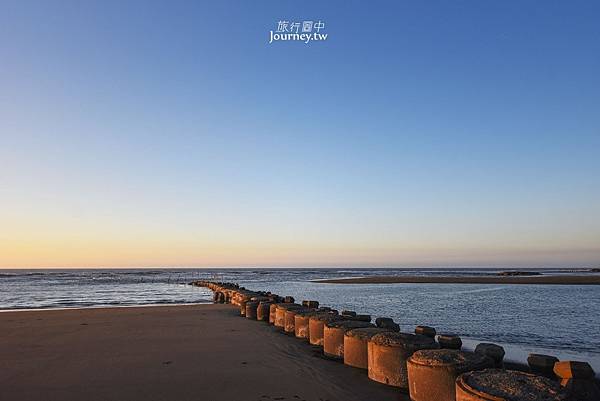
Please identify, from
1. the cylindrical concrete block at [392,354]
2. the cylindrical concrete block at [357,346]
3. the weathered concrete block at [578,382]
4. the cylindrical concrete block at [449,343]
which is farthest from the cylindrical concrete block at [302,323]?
the weathered concrete block at [578,382]

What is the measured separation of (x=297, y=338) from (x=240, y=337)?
4.34 feet

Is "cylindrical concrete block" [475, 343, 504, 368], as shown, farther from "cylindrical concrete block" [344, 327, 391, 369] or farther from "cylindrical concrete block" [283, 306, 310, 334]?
"cylindrical concrete block" [283, 306, 310, 334]

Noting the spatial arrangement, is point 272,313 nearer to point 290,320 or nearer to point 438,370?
point 290,320

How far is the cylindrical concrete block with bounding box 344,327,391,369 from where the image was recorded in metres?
7.54

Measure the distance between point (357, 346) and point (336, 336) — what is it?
3.12ft

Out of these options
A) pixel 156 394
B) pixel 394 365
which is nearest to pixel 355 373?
pixel 394 365

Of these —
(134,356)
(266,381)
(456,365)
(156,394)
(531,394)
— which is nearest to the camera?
(531,394)

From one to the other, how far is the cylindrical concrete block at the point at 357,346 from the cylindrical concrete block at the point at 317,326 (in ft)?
4.91

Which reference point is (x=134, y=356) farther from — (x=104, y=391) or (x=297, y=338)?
(x=297, y=338)

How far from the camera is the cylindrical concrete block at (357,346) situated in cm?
754

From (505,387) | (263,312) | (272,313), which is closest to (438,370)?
(505,387)

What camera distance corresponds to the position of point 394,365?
6.58 m

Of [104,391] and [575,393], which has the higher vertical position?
[575,393]

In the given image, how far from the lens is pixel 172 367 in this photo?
305 inches
